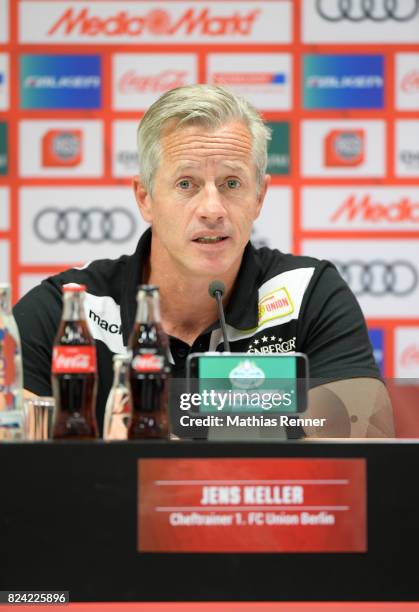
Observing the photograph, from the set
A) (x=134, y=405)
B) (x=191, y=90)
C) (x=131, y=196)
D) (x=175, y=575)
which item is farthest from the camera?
(x=131, y=196)

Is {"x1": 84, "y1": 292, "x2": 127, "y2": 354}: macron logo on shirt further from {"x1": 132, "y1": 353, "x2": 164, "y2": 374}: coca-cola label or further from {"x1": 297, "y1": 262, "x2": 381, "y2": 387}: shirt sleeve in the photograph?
{"x1": 132, "y1": 353, "x2": 164, "y2": 374}: coca-cola label

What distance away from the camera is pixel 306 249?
11.9ft

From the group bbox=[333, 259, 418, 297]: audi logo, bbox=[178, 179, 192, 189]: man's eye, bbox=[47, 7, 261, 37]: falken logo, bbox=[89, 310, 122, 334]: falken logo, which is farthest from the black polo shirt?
bbox=[47, 7, 261, 37]: falken logo

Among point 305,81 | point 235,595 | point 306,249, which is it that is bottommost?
point 235,595

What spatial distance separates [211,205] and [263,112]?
1762mm

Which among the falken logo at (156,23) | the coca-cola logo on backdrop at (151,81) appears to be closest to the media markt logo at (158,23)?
the falken logo at (156,23)

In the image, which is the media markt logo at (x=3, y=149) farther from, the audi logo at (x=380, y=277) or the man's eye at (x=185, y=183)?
the man's eye at (x=185, y=183)

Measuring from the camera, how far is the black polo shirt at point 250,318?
6.31 ft

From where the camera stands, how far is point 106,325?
200 cm

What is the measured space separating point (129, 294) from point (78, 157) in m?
1.73

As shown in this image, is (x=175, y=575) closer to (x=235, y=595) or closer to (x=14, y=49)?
(x=235, y=595)

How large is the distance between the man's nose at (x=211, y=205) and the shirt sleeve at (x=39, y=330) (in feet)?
1.23

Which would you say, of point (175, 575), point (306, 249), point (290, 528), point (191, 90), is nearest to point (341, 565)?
point (290, 528)

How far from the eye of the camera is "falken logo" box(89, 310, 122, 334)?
1994 mm
